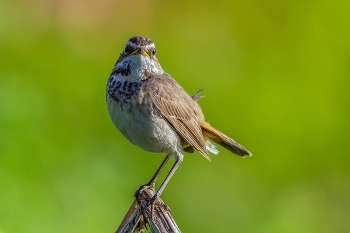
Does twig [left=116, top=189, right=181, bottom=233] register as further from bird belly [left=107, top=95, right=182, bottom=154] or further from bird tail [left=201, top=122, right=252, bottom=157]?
bird tail [left=201, top=122, right=252, bottom=157]

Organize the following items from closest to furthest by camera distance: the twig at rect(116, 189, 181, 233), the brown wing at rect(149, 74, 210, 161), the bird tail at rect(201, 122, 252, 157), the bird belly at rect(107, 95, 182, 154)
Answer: the twig at rect(116, 189, 181, 233) < the bird belly at rect(107, 95, 182, 154) < the brown wing at rect(149, 74, 210, 161) < the bird tail at rect(201, 122, 252, 157)

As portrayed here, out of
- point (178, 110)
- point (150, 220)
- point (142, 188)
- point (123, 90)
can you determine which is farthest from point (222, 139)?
point (150, 220)

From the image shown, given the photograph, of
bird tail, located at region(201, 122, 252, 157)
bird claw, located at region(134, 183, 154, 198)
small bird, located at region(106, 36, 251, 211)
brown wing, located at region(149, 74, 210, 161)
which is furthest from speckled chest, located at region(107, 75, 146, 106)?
bird tail, located at region(201, 122, 252, 157)

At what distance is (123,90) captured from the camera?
3.96m

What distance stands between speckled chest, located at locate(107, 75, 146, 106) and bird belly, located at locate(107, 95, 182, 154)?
4 centimetres

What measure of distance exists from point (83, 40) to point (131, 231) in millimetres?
Answer: 4478

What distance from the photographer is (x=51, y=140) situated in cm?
545

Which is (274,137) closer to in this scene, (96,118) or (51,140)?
(96,118)

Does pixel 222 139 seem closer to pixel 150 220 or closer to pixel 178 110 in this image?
pixel 178 110

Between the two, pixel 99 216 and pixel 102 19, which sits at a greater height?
pixel 102 19

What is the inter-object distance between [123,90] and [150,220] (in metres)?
1.18

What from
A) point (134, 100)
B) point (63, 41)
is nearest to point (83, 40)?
point (63, 41)

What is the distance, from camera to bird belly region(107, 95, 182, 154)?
12.8 ft

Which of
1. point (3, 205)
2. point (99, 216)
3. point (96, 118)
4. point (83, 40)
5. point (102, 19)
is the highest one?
point (102, 19)
